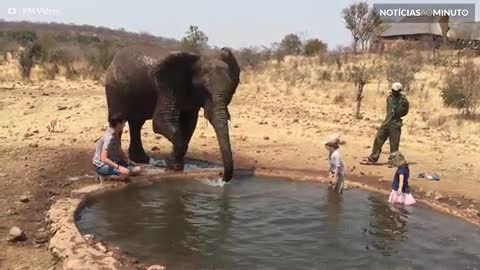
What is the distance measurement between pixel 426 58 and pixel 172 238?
3571 centimetres

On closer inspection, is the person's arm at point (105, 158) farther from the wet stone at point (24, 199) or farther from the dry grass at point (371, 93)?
the dry grass at point (371, 93)

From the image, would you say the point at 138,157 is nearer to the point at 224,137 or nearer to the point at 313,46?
the point at 224,137

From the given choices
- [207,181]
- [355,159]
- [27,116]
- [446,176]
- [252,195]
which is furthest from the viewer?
[27,116]

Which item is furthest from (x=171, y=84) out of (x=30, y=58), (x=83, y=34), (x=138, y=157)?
(x=83, y=34)

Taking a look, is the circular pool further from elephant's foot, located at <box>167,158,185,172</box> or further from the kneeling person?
elephant's foot, located at <box>167,158,185,172</box>

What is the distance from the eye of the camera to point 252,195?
9.17 m

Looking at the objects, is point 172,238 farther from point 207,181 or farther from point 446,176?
point 446,176

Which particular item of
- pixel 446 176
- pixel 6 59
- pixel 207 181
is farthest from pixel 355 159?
pixel 6 59

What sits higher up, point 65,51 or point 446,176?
point 65,51

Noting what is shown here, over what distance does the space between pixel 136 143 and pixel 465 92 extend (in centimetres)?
1276

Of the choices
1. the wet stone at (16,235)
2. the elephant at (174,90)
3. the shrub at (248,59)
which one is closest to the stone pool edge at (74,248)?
the wet stone at (16,235)

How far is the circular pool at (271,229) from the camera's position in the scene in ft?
21.0

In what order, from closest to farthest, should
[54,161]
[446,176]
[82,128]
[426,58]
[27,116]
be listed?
[54,161]
[446,176]
[82,128]
[27,116]
[426,58]

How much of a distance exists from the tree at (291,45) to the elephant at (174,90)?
44.6 metres
